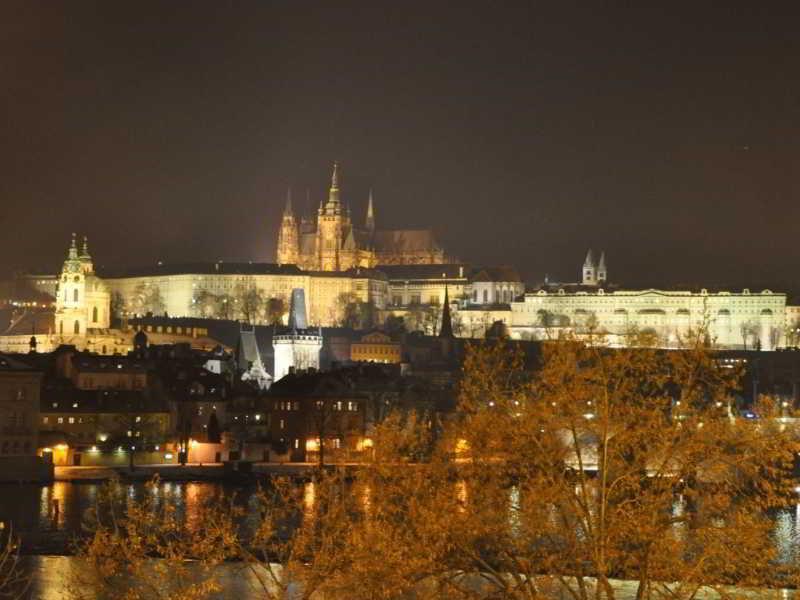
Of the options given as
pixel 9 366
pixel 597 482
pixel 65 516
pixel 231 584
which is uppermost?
pixel 9 366

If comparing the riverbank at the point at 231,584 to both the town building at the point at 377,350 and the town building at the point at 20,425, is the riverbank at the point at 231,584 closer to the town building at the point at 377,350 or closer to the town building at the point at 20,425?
the town building at the point at 20,425

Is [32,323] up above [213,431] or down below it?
above

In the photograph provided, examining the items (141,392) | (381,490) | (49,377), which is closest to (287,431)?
(141,392)

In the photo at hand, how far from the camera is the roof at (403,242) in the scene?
506ft

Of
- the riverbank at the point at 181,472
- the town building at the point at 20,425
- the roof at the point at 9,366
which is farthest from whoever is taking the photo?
the roof at the point at 9,366

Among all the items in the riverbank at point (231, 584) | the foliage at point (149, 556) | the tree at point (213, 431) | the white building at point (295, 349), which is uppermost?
the white building at point (295, 349)

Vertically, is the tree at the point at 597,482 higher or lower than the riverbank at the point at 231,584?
higher

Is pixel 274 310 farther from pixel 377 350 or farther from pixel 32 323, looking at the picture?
pixel 377 350

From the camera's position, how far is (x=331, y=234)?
148 metres

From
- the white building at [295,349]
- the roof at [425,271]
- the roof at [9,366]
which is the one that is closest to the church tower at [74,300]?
the white building at [295,349]

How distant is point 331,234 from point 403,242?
31.7 feet

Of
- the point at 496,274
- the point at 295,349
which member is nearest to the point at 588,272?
the point at 496,274

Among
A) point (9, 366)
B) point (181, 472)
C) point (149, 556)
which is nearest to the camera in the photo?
point (149, 556)

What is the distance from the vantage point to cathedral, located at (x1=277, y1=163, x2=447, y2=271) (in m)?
147
